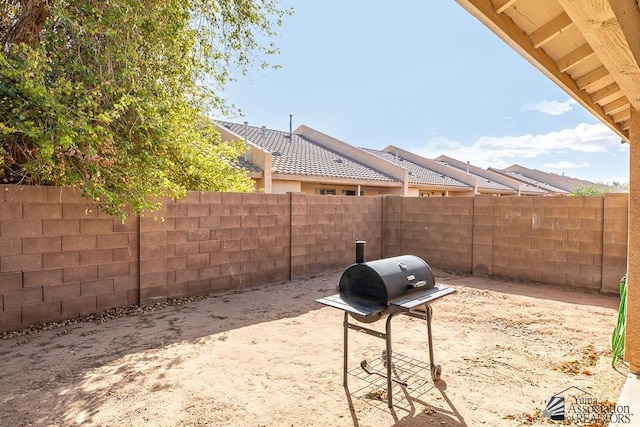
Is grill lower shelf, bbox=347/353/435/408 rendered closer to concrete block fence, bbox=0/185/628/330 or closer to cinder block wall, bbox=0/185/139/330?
concrete block fence, bbox=0/185/628/330

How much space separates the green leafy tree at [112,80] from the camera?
12.7ft

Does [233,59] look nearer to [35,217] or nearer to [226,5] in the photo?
[226,5]

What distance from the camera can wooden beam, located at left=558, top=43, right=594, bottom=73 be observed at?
7.98 feet

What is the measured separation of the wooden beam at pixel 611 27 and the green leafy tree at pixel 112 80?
4.24 m

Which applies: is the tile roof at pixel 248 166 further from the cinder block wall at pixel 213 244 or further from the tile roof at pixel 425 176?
the tile roof at pixel 425 176

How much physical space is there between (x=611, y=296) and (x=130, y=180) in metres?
8.11

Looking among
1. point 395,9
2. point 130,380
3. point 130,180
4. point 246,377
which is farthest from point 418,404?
point 395,9

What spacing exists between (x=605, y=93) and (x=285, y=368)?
3.93 metres

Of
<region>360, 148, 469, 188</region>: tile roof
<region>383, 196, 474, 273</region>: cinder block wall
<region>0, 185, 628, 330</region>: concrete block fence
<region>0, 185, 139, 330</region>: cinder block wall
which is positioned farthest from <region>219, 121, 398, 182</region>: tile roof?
<region>0, 185, 139, 330</region>: cinder block wall

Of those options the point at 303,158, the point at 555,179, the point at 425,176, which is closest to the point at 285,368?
the point at 303,158

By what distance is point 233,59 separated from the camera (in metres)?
6.07

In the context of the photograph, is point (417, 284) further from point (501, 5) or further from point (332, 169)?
point (332, 169)

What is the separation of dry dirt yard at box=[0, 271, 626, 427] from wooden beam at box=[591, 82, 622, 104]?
261cm

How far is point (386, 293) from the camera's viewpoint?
118 inches
